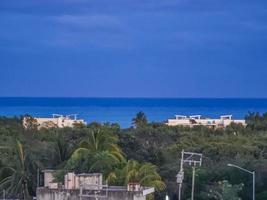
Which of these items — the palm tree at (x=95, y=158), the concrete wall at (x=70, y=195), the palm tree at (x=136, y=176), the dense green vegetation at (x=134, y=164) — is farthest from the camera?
the palm tree at (x=95, y=158)

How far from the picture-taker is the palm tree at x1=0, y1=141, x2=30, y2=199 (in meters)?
48.6

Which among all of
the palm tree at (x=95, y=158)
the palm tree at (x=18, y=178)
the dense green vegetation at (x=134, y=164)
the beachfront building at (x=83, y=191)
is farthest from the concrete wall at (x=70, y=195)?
the palm tree at (x=18, y=178)

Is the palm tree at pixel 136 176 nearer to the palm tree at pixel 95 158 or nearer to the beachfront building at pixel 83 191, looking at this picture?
the palm tree at pixel 95 158

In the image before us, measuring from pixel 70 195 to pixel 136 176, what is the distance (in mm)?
10911

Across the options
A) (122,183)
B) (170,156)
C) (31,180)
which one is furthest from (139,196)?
(170,156)

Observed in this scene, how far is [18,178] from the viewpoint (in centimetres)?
4934

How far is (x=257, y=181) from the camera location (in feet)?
171

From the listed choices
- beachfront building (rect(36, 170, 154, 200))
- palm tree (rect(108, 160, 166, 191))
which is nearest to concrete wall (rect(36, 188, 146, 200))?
beachfront building (rect(36, 170, 154, 200))

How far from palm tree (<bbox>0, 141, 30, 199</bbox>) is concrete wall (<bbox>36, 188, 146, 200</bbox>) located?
45.0 feet

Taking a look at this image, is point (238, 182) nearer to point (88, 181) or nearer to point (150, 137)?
point (88, 181)

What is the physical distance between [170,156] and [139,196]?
3089cm

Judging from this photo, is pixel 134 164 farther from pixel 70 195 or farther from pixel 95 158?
pixel 70 195

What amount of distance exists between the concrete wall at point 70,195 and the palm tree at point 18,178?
13.7 metres

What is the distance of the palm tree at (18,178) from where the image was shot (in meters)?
48.6
